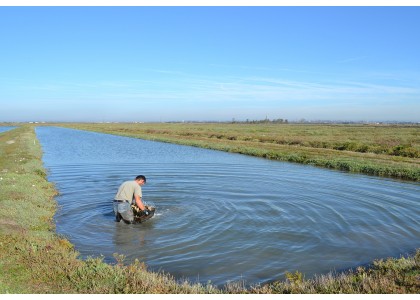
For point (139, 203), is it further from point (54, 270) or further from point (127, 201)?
point (54, 270)

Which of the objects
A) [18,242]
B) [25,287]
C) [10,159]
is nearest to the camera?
[25,287]

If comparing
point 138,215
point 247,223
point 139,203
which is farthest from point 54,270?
point 247,223

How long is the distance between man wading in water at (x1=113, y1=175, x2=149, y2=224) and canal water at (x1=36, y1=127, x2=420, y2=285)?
351 mm

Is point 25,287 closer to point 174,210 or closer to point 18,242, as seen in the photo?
point 18,242

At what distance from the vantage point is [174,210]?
51.7 ft

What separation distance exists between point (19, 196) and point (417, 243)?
14524mm

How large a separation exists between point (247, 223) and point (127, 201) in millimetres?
4267

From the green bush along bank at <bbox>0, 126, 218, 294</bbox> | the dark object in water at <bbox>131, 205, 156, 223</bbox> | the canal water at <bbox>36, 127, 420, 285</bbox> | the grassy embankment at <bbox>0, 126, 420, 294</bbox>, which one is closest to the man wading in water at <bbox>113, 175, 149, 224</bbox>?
the dark object in water at <bbox>131, 205, 156, 223</bbox>

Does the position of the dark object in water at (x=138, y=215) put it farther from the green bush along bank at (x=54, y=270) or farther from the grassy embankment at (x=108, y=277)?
the grassy embankment at (x=108, y=277)

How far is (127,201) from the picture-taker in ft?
44.6

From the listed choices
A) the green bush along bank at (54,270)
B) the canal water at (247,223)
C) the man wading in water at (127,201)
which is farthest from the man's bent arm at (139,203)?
the green bush along bank at (54,270)

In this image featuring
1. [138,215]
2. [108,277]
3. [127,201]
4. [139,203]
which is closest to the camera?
[108,277]
